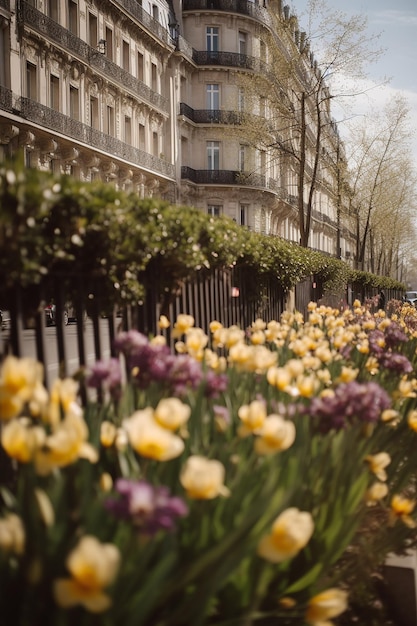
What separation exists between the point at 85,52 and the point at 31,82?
172 inches

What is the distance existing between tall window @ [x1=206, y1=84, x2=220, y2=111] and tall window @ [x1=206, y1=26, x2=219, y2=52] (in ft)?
7.54

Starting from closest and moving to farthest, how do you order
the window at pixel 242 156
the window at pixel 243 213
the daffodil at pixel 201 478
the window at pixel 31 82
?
the daffodil at pixel 201 478, the window at pixel 31 82, the window at pixel 243 213, the window at pixel 242 156

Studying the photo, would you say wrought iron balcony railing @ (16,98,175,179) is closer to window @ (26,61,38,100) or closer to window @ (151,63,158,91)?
window @ (26,61,38,100)

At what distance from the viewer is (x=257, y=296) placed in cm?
853

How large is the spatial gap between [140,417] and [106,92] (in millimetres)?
33433

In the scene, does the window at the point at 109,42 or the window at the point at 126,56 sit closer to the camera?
the window at the point at 109,42

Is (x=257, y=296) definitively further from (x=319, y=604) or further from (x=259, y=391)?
(x=319, y=604)

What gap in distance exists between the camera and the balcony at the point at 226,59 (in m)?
43.7

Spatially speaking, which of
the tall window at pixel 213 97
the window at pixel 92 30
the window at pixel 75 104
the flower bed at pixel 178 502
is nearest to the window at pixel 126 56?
the window at pixel 92 30

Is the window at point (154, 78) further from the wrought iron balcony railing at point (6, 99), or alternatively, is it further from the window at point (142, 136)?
the wrought iron balcony railing at point (6, 99)

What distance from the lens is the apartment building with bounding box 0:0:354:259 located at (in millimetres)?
26172

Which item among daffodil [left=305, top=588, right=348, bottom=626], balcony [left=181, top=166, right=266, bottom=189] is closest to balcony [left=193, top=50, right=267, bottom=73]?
balcony [left=181, top=166, right=266, bottom=189]

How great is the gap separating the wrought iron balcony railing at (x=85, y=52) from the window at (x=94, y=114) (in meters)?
1.39

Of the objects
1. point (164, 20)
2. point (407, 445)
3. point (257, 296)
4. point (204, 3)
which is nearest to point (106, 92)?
point (164, 20)
